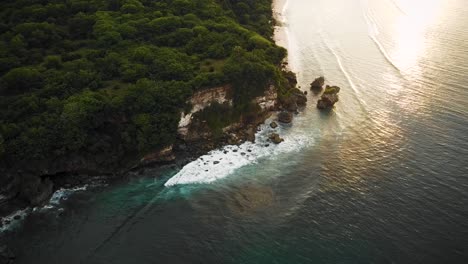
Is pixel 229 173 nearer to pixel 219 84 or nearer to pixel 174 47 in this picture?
pixel 219 84

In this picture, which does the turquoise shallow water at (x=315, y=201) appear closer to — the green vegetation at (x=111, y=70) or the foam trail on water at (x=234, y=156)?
the foam trail on water at (x=234, y=156)

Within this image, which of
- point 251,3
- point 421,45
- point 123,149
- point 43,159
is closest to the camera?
point 43,159

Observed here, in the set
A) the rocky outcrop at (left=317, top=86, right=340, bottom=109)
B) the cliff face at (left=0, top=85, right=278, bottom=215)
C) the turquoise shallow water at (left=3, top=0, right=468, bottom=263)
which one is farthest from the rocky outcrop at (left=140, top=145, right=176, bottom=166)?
the rocky outcrop at (left=317, top=86, right=340, bottom=109)

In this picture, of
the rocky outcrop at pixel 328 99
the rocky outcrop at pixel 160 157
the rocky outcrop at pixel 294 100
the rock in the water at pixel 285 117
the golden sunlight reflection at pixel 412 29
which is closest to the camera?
the rocky outcrop at pixel 160 157

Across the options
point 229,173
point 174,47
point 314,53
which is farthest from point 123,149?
point 314,53

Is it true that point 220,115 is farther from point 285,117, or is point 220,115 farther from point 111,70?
point 111,70

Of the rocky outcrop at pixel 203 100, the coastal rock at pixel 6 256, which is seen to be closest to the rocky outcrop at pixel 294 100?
the rocky outcrop at pixel 203 100

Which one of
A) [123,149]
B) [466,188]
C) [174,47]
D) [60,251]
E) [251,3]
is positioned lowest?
[466,188]

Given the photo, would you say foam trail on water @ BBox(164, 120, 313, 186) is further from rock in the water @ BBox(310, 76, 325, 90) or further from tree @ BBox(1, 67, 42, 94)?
tree @ BBox(1, 67, 42, 94)
